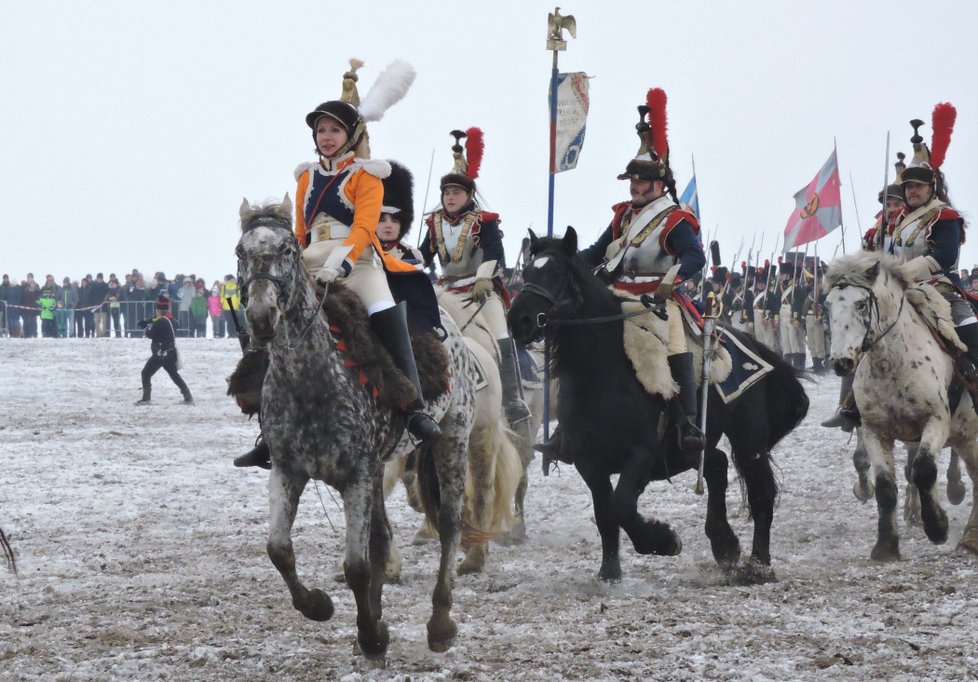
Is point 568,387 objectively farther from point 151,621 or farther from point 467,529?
point 151,621

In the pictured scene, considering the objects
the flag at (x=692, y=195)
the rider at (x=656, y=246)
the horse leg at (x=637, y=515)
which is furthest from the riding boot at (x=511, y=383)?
the flag at (x=692, y=195)

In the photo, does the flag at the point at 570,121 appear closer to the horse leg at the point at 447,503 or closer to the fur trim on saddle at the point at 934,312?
the fur trim on saddle at the point at 934,312

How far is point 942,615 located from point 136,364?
981 inches

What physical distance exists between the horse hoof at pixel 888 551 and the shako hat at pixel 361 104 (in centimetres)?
475

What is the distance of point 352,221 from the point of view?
22.7 feet

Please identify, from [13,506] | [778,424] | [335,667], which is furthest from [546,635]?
[13,506]

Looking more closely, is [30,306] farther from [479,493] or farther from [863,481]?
[479,493]

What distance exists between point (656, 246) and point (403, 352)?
2.70m

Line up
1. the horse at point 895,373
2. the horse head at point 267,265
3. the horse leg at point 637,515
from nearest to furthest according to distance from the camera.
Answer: the horse head at point 267,265, the horse leg at point 637,515, the horse at point 895,373

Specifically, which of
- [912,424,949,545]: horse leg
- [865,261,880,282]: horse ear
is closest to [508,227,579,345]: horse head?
→ [865,261,880,282]: horse ear

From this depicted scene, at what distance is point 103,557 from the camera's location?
9.39 m

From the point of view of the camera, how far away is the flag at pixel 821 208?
24.6 m

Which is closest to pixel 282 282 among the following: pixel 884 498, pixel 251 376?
pixel 251 376

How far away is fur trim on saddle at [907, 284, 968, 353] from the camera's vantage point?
9781 mm
